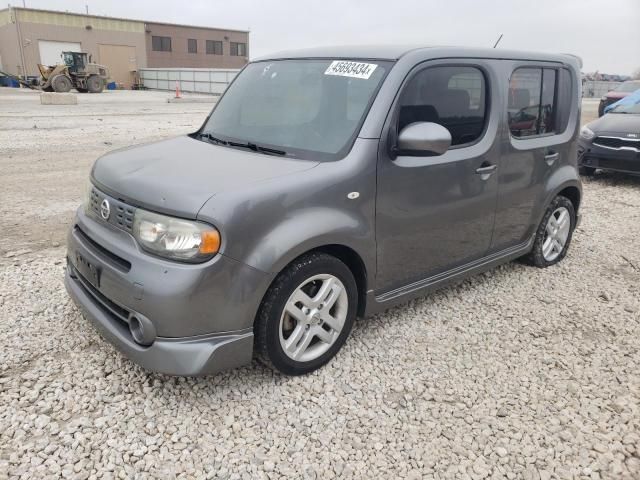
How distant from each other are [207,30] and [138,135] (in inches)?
1830

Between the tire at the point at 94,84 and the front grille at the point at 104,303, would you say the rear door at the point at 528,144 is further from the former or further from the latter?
the tire at the point at 94,84

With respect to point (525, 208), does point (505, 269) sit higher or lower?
lower

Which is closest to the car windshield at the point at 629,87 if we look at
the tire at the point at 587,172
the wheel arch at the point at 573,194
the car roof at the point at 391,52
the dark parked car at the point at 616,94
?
the dark parked car at the point at 616,94

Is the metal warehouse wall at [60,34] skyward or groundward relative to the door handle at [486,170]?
skyward

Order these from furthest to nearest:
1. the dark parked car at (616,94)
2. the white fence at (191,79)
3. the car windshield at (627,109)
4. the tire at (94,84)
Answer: the white fence at (191,79), the tire at (94,84), the dark parked car at (616,94), the car windshield at (627,109)

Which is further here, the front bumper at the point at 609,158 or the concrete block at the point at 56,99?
the concrete block at the point at 56,99

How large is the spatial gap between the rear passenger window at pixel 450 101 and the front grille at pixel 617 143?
19.0ft

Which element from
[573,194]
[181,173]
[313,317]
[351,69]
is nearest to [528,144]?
[573,194]

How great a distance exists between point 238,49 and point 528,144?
58.2m

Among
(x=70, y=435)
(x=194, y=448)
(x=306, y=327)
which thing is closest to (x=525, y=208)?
(x=306, y=327)

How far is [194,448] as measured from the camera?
8.12ft

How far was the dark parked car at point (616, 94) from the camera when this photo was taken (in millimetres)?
19000

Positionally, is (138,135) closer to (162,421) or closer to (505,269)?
(505,269)

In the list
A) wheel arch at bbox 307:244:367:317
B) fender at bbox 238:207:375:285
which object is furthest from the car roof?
wheel arch at bbox 307:244:367:317
